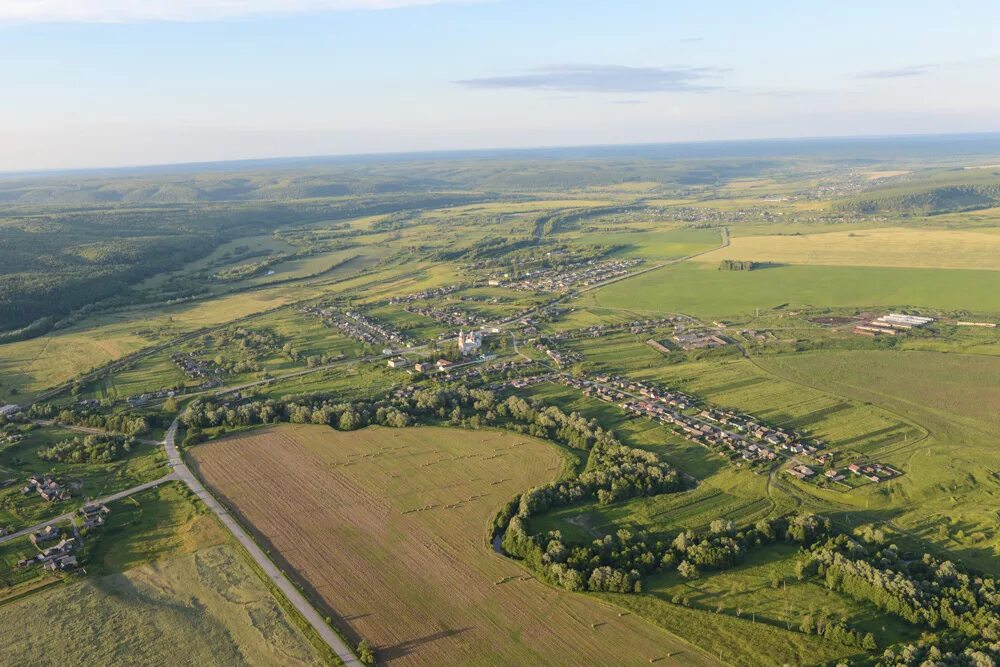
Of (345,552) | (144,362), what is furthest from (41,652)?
(144,362)

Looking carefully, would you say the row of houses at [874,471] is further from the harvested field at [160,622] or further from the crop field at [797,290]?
the crop field at [797,290]

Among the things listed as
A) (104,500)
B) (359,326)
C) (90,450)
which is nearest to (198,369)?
(90,450)

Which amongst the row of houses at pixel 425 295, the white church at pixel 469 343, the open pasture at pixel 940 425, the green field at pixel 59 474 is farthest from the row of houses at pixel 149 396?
the open pasture at pixel 940 425

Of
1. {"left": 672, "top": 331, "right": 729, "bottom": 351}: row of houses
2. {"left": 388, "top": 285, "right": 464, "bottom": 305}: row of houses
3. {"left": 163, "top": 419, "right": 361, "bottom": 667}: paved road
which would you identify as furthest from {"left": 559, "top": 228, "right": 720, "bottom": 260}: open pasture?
{"left": 163, "top": 419, "right": 361, "bottom": 667}: paved road

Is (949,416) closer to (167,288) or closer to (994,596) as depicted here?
(994,596)

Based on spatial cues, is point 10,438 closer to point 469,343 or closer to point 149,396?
point 149,396

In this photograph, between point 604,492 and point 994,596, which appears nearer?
point 994,596
